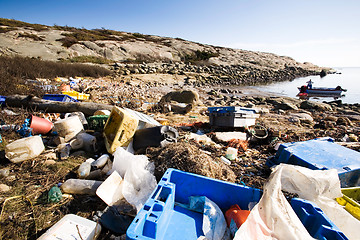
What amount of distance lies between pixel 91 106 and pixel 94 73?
8.80 meters

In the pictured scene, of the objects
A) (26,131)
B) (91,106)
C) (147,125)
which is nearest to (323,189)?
(147,125)

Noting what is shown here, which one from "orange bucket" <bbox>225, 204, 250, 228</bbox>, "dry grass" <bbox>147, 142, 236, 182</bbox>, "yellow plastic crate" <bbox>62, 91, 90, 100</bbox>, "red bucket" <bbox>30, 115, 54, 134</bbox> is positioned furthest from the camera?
"yellow plastic crate" <bbox>62, 91, 90, 100</bbox>

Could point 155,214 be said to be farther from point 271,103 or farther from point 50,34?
point 50,34

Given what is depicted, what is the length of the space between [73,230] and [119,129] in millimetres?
1521

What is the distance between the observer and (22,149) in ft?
8.46

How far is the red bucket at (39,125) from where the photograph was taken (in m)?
3.24

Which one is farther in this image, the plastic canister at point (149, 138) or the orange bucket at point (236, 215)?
the plastic canister at point (149, 138)

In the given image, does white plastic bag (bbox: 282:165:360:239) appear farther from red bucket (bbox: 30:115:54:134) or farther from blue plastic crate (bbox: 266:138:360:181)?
red bucket (bbox: 30:115:54:134)

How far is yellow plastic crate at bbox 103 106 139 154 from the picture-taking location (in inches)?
111

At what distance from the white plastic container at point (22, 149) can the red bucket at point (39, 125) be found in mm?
740

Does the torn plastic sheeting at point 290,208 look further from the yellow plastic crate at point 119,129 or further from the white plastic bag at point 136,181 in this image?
the yellow plastic crate at point 119,129

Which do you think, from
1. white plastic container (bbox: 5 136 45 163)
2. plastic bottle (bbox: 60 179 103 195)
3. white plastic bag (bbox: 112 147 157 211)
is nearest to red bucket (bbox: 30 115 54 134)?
white plastic container (bbox: 5 136 45 163)

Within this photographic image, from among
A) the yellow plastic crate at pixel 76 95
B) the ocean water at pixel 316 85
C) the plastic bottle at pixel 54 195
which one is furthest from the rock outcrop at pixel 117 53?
the plastic bottle at pixel 54 195

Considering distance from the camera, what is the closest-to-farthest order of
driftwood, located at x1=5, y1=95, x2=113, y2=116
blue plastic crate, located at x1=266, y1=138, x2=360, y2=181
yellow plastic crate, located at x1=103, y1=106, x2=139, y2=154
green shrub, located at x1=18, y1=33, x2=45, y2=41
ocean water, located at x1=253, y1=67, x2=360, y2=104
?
1. blue plastic crate, located at x1=266, y1=138, x2=360, y2=181
2. yellow plastic crate, located at x1=103, y1=106, x2=139, y2=154
3. driftwood, located at x1=5, y1=95, x2=113, y2=116
4. ocean water, located at x1=253, y1=67, x2=360, y2=104
5. green shrub, located at x1=18, y1=33, x2=45, y2=41
